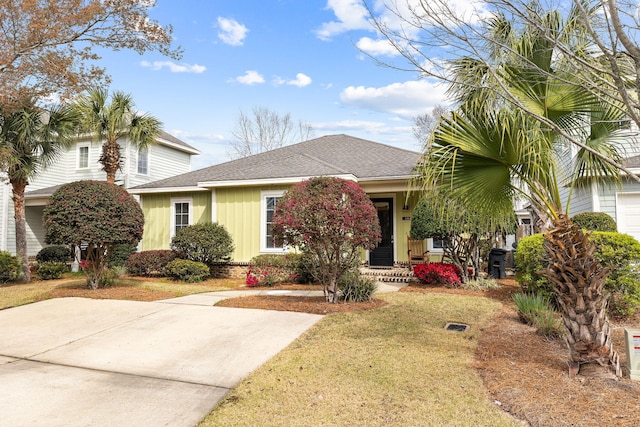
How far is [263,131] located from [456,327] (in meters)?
27.7

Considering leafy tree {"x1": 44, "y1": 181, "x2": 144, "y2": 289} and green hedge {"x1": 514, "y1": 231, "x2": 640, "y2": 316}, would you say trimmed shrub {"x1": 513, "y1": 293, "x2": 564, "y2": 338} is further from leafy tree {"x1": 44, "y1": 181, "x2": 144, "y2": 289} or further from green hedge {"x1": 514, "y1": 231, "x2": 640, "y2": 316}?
leafy tree {"x1": 44, "y1": 181, "x2": 144, "y2": 289}

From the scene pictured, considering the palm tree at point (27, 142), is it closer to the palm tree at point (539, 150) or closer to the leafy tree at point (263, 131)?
the palm tree at point (539, 150)

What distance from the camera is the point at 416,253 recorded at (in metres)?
12.3

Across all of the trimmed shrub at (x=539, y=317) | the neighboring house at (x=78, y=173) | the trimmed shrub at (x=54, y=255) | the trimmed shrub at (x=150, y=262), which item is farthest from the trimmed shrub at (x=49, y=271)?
the trimmed shrub at (x=539, y=317)

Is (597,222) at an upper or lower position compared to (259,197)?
lower

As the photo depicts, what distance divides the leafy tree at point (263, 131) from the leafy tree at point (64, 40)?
2229cm

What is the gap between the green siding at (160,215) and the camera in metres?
13.9

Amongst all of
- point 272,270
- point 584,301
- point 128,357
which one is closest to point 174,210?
point 272,270

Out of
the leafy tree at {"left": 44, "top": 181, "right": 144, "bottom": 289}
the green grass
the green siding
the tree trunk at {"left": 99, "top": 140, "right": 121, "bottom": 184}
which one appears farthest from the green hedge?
the tree trunk at {"left": 99, "top": 140, "right": 121, "bottom": 184}

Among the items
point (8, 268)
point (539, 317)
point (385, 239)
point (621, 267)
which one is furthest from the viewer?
point (385, 239)

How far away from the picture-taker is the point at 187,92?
14461 mm

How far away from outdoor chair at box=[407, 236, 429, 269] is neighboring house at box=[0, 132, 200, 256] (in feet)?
41.6

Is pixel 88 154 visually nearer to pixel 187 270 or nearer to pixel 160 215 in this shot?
pixel 160 215

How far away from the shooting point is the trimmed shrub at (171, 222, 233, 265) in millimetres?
11781
